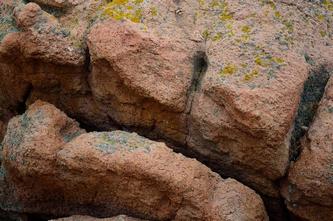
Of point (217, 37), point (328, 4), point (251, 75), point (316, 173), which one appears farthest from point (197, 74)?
point (328, 4)

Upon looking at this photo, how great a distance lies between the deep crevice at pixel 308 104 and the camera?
485 cm

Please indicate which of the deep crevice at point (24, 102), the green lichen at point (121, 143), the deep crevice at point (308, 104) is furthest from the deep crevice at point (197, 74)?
the deep crevice at point (24, 102)

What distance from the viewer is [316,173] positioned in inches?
178

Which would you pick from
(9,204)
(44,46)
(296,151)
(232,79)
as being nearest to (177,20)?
(232,79)

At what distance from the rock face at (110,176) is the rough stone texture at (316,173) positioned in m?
0.38

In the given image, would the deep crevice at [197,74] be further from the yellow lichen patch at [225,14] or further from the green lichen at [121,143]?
the green lichen at [121,143]

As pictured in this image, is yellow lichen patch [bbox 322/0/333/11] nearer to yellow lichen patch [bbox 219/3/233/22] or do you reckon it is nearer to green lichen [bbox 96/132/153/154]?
yellow lichen patch [bbox 219/3/233/22]

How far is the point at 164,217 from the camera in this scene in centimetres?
487

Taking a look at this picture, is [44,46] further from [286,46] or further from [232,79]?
[286,46]

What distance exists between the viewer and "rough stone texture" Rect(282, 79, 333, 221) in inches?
177

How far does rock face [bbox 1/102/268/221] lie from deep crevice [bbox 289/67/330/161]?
2.00 feet

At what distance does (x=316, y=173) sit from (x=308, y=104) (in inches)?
28.2

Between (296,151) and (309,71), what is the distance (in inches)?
30.1

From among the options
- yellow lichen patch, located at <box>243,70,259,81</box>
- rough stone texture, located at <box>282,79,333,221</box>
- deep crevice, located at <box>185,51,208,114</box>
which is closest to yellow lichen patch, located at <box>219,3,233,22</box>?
deep crevice, located at <box>185,51,208,114</box>
